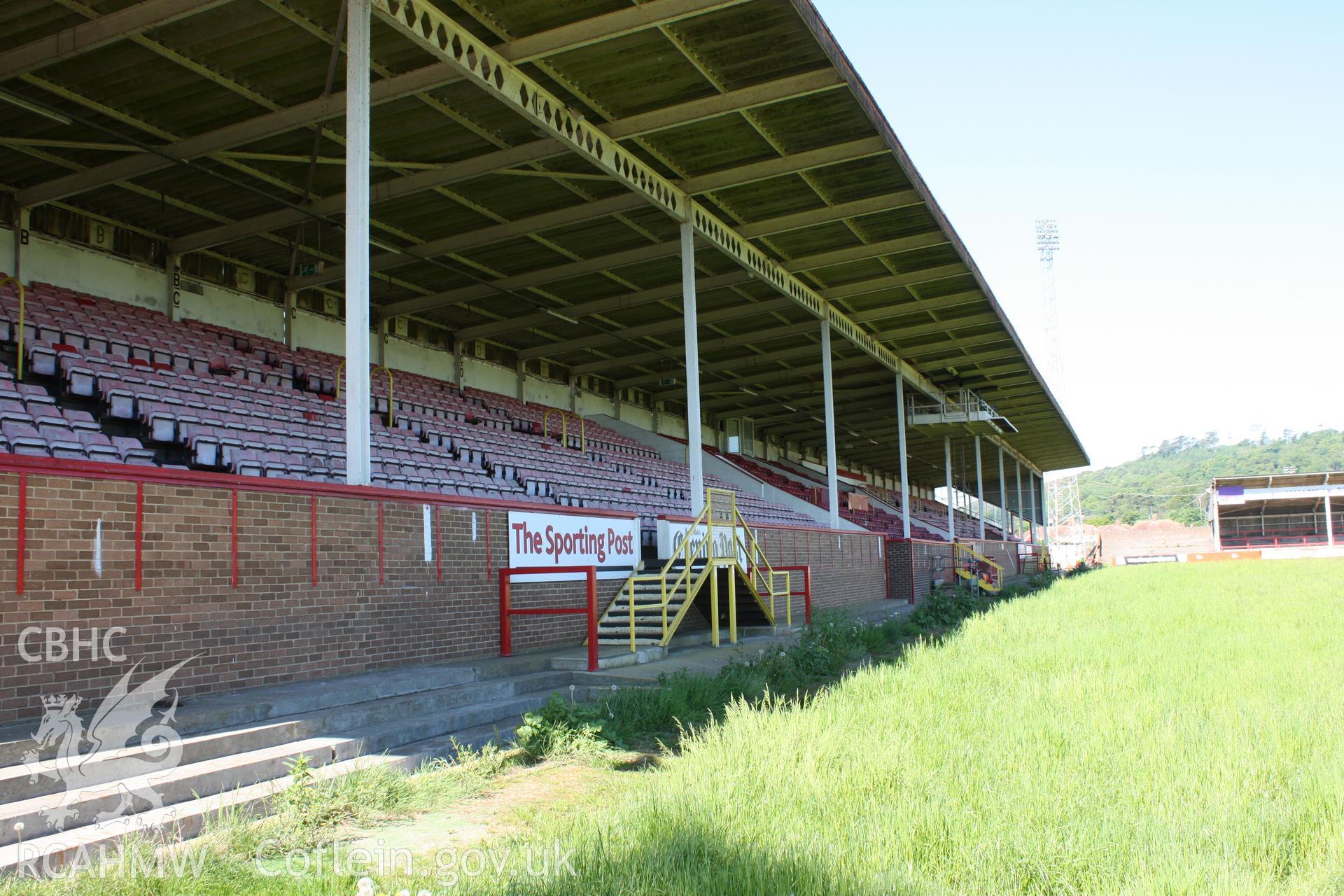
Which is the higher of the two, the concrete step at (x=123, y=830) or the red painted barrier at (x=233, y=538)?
the red painted barrier at (x=233, y=538)

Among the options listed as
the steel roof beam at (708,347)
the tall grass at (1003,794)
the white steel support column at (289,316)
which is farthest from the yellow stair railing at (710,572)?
the steel roof beam at (708,347)

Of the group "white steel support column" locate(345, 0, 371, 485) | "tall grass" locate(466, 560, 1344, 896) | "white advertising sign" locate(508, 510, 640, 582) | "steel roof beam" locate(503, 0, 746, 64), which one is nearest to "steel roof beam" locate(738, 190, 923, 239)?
"steel roof beam" locate(503, 0, 746, 64)

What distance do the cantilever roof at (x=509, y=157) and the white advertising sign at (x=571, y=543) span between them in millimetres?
6004

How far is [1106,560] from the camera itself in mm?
79938

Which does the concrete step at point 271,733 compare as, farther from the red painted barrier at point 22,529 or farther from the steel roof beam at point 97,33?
the steel roof beam at point 97,33

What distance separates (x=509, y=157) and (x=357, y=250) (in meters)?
6.29

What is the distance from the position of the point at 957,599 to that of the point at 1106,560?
6290 centimetres

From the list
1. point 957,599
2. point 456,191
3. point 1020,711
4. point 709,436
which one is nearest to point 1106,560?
point 709,436

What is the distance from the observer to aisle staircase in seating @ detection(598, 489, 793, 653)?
46.4 feet

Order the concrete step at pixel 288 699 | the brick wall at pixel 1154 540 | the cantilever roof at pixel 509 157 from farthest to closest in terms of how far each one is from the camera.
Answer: the brick wall at pixel 1154 540, the cantilever roof at pixel 509 157, the concrete step at pixel 288 699

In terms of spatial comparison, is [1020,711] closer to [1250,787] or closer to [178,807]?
[1250,787]

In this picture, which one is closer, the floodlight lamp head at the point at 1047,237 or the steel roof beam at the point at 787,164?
the steel roof beam at the point at 787,164

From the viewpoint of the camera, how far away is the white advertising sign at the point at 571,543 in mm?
12922

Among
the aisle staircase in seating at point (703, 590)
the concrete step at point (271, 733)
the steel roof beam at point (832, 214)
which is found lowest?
the concrete step at point (271, 733)
